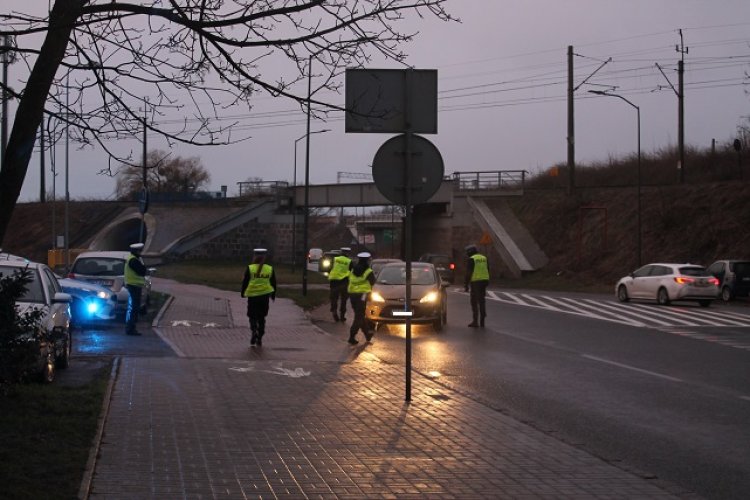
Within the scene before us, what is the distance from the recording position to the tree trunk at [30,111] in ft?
23.1

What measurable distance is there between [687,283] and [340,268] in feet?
47.4

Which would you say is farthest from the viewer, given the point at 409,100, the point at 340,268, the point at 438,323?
the point at 340,268

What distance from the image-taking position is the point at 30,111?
7.09m

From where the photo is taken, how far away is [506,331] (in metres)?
22.9

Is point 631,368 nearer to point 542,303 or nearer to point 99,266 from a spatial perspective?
point 99,266

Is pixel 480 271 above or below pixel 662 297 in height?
above

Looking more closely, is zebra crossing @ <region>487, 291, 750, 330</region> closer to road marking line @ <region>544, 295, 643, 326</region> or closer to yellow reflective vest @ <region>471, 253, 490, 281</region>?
road marking line @ <region>544, 295, 643, 326</region>

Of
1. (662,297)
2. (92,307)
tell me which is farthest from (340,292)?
(662,297)

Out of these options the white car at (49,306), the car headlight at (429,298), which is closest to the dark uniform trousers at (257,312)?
the white car at (49,306)

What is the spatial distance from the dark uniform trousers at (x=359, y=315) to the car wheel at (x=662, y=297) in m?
18.0

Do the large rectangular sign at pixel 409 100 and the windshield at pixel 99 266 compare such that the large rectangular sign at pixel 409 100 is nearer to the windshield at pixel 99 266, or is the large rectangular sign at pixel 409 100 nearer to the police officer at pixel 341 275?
the police officer at pixel 341 275

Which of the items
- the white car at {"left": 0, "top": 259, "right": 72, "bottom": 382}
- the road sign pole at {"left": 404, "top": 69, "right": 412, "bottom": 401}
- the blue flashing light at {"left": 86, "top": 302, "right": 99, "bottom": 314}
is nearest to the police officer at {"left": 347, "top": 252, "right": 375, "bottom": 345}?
the blue flashing light at {"left": 86, "top": 302, "right": 99, "bottom": 314}

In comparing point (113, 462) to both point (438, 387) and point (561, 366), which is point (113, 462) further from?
point (561, 366)

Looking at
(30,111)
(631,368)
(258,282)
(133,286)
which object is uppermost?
(30,111)
